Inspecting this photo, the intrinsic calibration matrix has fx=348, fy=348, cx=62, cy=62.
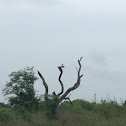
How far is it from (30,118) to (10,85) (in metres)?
6.73

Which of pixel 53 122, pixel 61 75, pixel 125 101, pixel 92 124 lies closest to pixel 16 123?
pixel 53 122

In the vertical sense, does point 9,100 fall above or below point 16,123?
above

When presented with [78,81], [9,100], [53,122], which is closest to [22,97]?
[9,100]

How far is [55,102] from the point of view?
Result: 19.1 metres

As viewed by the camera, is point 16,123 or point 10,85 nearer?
point 16,123

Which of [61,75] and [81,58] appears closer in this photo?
[61,75]

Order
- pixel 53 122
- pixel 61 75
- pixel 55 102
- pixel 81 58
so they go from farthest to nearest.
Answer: pixel 81 58
pixel 61 75
pixel 55 102
pixel 53 122

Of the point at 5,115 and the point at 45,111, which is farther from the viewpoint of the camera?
the point at 45,111

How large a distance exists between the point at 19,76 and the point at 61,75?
3945 millimetres

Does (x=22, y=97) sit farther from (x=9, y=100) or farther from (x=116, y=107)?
(x=116, y=107)

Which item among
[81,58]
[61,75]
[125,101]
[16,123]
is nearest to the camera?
[16,123]

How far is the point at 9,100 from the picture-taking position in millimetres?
22188

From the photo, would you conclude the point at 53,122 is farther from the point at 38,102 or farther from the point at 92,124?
the point at 38,102

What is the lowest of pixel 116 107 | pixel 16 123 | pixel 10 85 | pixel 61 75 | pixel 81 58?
pixel 16 123
